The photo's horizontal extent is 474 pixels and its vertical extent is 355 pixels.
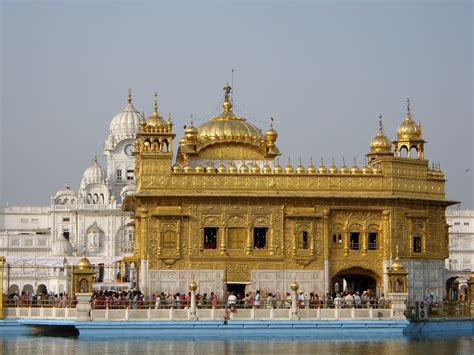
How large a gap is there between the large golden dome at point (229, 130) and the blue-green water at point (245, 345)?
881 centimetres

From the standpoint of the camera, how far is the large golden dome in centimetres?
4331

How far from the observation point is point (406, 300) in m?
39.0

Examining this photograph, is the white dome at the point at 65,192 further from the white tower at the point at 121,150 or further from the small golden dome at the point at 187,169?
the small golden dome at the point at 187,169

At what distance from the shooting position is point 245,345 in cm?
3491

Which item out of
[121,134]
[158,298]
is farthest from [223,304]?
[121,134]

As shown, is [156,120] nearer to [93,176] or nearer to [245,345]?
[245,345]

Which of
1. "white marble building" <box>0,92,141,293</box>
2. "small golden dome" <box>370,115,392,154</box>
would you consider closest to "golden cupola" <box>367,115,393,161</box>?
"small golden dome" <box>370,115,392,154</box>

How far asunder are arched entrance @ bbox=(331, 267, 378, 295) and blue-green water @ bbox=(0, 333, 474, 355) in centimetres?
406

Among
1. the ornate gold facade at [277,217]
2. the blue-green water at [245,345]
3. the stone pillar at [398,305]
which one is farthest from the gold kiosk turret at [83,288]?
the stone pillar at [398,305]

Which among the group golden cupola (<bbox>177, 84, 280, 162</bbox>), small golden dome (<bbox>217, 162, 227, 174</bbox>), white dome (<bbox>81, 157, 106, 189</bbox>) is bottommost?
small golden dome (<bbox>217, 162, 227, 174</bbox>)

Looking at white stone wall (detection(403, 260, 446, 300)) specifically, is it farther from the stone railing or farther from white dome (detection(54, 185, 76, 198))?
white dome (detection(54, 185, 76, 198))

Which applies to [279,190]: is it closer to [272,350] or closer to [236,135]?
[236,135]

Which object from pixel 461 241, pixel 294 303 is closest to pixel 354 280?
pixel 294 303

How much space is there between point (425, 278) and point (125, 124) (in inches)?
2744
